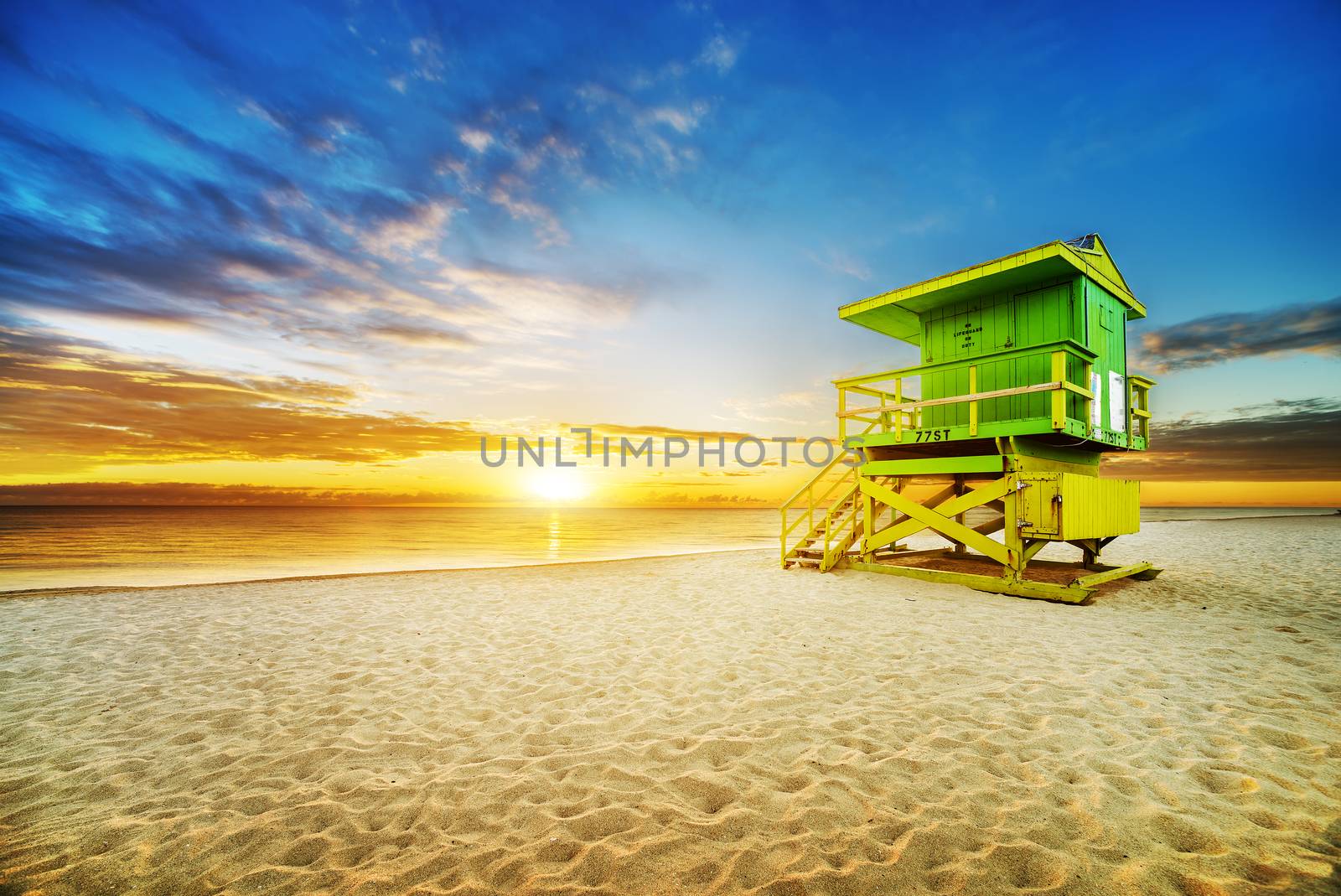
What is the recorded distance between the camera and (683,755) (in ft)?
12.7

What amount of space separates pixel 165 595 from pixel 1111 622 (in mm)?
16241

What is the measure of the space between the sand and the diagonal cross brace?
1.88 m

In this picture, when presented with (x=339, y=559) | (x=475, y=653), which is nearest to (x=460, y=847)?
(x=475, y=653)

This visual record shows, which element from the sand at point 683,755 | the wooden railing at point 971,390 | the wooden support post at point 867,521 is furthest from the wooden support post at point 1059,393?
the wooden support post at point 867,521

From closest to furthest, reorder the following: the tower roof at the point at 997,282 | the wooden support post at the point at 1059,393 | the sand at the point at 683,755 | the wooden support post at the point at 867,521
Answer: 1. the sand at the point at 683,755
2. the wooden support post at the point at 1059,393
3. the tower roof at the point at 997,282
4. the wooden support post at the point at 867,521

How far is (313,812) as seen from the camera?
10.7ft

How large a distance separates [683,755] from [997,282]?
978 centimetres

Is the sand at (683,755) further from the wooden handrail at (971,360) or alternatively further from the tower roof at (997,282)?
the tower roof at (997,282)

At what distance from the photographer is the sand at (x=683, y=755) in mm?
2734

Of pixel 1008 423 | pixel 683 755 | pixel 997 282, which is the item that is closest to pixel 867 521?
pixel 1008 423

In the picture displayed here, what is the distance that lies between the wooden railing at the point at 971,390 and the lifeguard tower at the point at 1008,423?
0.03 meters

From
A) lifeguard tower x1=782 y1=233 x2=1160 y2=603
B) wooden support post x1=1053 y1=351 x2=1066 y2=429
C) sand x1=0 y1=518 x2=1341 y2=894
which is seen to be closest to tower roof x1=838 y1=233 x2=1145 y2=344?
lifeguard tower x1=782 y1=233 x2=1160 y2=603

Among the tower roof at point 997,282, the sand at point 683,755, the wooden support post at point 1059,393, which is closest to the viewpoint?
the sand at point 683,755

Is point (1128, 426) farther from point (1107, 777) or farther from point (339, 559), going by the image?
point (339, 559)
